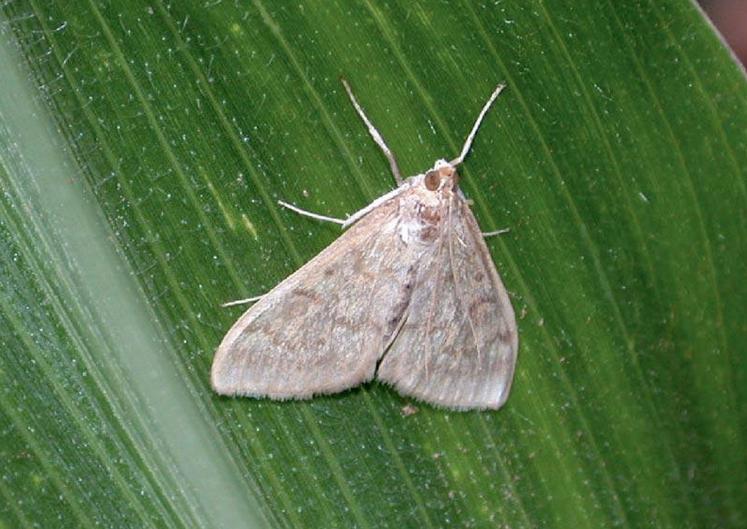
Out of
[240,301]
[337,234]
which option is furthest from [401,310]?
[240,301]

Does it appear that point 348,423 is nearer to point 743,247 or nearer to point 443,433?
point 443,433

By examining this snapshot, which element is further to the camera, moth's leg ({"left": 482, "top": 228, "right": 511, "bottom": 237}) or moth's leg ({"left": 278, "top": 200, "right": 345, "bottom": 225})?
moth's leg ({"left": 482, "top": 228, "right": 511, "bottom": 237})

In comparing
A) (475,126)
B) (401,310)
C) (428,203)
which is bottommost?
(401,310)

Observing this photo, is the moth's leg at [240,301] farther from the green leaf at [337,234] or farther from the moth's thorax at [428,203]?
the moth's thorax at [428,203]

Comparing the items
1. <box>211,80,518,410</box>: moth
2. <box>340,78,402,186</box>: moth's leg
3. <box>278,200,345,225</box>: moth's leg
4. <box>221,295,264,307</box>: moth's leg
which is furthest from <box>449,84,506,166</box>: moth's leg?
<box>221,295,264,307</box>: moth's leg

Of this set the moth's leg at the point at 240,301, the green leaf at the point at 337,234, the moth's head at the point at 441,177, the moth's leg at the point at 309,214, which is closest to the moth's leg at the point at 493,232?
the green leaf at the point at 337,234

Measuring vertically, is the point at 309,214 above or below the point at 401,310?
above

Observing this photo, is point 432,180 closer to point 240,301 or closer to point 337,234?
point 337,234

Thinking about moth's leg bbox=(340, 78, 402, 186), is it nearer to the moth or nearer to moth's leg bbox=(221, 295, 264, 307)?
the moth
